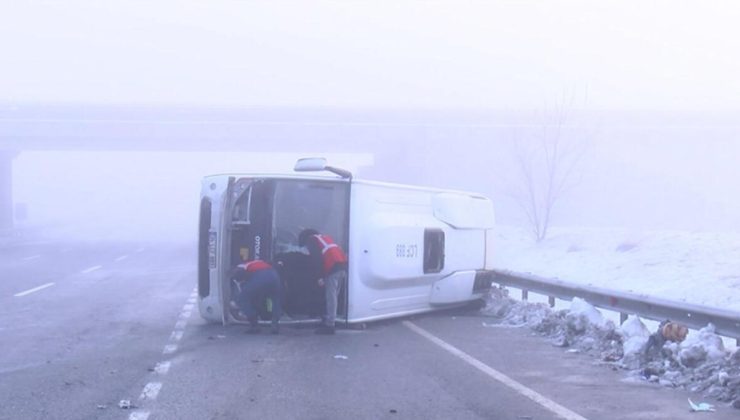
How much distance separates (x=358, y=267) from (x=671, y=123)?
5092 centimetres

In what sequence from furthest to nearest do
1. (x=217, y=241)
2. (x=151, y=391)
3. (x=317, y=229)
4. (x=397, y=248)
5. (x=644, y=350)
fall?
(x=317, y=229)
(x=397, y=248)
(x=217, y=241)
(x=644, y=350)
(x=151, y=391)

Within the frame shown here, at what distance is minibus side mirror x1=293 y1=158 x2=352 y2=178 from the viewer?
13664 mm

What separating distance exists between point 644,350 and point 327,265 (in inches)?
170

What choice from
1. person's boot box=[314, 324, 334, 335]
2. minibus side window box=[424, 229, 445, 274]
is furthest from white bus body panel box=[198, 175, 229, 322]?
minibus side window box=[424, 229, 445, 274]

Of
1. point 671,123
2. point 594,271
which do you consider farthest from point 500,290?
point 671,123

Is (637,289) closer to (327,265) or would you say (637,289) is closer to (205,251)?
(327,265)

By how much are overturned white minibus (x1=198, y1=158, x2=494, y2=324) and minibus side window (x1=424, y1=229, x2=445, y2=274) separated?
3 centimetres

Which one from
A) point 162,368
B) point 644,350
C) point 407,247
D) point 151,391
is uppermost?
point 407,247

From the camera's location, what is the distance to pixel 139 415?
8.04m

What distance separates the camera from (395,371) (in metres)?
10.5

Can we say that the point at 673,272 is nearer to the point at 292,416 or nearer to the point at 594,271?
the point at 594,271

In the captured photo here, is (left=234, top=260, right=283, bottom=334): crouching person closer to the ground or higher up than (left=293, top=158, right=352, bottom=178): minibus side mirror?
closer to the ground

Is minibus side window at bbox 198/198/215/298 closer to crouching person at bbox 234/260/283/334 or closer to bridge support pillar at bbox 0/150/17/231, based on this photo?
crouching person at bbox 234/260/283/334

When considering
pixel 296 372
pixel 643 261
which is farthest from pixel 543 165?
pixel 296 372
